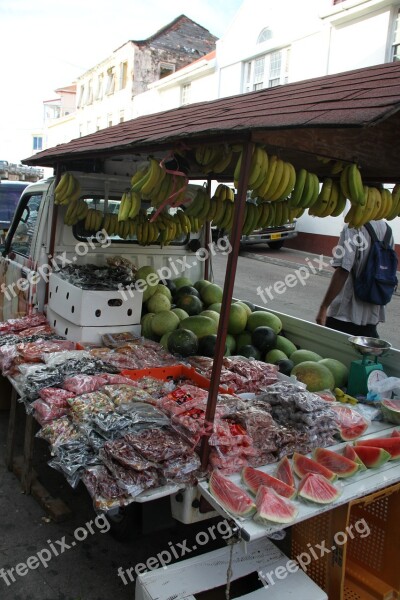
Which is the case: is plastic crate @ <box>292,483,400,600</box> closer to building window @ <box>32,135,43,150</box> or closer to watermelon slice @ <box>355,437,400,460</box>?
watermelon slice @ <box>355,437,400,460</box>

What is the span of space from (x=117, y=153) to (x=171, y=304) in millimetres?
1908

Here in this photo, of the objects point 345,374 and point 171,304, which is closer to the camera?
point 345,374

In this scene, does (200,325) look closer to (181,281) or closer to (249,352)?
(249,352)

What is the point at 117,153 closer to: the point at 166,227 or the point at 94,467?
the point at 166,227

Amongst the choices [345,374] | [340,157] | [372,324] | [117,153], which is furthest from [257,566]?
[372,324]

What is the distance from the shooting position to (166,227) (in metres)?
4.91

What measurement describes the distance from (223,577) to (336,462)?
0.78 m

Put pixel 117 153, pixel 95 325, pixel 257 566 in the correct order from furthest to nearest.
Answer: pixel 95 325 < pixel 117 153 < pixel 257 566

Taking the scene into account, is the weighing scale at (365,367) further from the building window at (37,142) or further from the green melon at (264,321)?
the building window at (37,142)

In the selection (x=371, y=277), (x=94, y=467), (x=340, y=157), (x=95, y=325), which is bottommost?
(x=94, y=467)

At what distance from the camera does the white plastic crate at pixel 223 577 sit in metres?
2.21

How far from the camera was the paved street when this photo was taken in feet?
33.0

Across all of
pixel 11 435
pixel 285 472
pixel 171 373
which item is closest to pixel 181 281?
pixel 171 373

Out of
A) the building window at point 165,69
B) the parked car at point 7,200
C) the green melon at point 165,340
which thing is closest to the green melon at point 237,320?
the green melon at point 165,340
